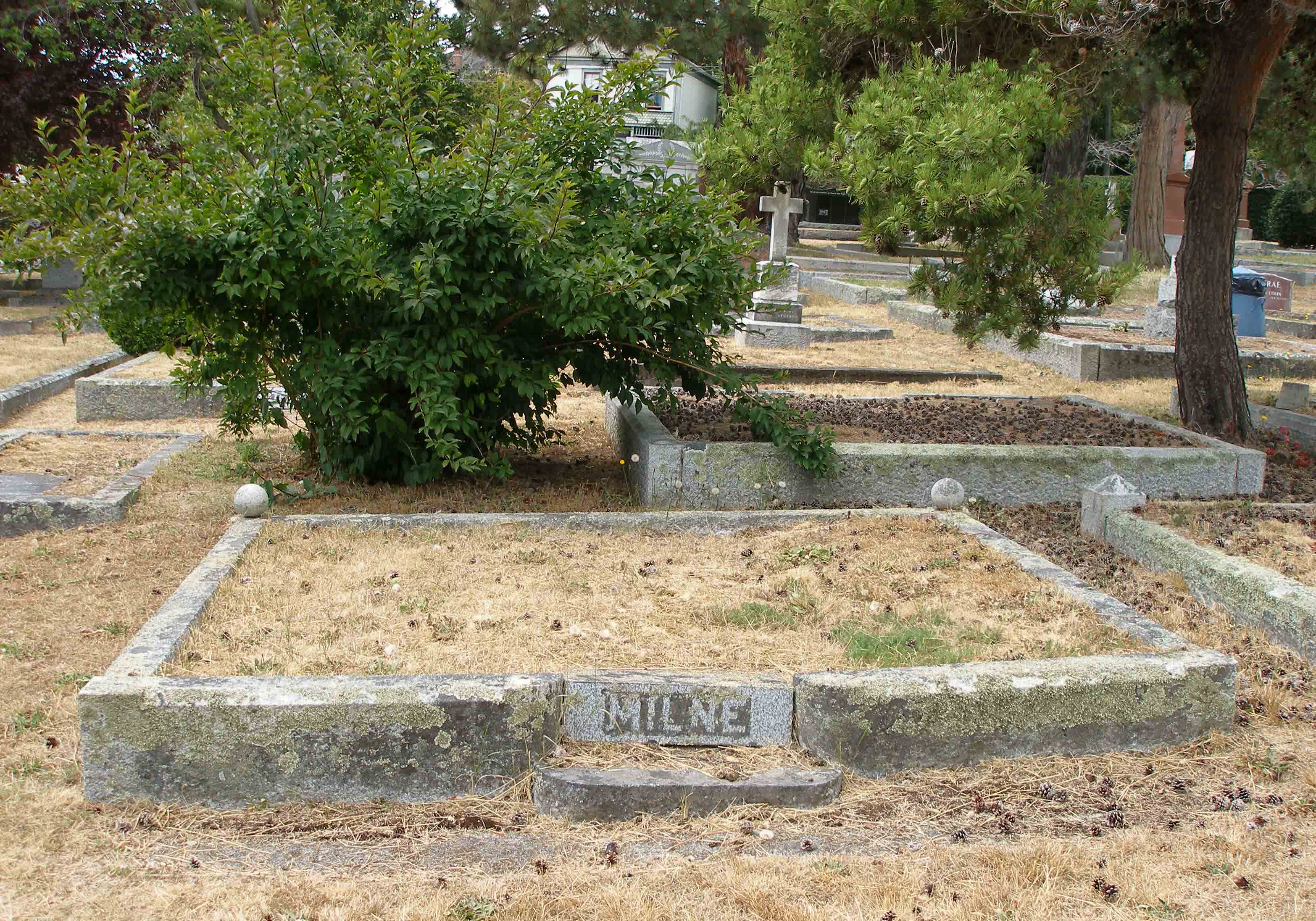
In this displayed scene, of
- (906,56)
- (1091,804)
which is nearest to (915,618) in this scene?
(1091,804)

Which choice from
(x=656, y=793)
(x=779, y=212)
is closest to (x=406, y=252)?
(x=656, y=793)

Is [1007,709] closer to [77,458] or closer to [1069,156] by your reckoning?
[77,458]

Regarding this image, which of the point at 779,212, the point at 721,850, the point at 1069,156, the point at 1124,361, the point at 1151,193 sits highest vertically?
the point at 1069,156

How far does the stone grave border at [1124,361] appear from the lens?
11555mm

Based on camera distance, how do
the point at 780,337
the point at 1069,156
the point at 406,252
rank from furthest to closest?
the point at 1069,156
the point at 780,337
the point at 406,252

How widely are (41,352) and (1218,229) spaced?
11.5 metres

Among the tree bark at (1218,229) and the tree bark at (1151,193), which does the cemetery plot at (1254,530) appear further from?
the tree bark at (1151,193)

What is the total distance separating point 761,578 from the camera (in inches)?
193

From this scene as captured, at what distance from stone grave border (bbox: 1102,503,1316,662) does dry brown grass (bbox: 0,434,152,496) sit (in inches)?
211

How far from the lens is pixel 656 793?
337cm

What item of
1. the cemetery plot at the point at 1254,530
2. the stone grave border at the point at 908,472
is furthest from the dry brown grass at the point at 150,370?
the cemetery plot at the point at 1254,530

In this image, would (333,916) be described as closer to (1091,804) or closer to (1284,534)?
(1091,804)

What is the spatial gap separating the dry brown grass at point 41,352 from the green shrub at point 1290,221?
102 feet

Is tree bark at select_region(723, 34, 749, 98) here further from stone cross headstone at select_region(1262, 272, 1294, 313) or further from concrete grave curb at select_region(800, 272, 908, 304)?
stone cross headstone at select_region(1262, 272, 1294, 313)
